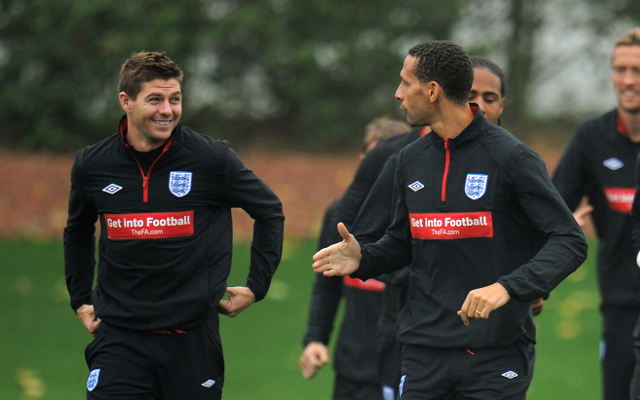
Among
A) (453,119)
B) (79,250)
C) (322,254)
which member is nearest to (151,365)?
(79,250)

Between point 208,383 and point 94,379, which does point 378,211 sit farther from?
point 94,379

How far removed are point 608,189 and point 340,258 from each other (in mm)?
2155

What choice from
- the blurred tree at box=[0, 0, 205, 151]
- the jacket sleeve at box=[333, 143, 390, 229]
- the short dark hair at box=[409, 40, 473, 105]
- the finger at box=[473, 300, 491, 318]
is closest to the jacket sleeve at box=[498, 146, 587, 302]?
the finger at box=[473, 300, 491, 318]

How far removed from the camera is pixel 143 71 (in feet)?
14.5

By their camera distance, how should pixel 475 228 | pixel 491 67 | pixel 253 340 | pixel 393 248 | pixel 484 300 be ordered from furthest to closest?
pixel 253 340 < pixel 491 67 < pixel 393 248 < pixel 475 228 < pixel 484 300

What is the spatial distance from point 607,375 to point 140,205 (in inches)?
115

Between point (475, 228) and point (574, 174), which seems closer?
point (475, 228)

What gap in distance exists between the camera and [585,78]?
2028cm

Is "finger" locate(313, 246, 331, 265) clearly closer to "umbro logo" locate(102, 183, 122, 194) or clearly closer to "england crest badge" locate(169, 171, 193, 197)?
"england crest badge" locate(169, 171, 193, 197)

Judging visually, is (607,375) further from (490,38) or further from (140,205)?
(490,38)

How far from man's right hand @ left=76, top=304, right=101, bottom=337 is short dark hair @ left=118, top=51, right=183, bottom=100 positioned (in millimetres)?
1122

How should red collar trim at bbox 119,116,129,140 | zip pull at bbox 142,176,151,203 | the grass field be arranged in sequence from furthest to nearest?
1. the grass field
2. red collar trim at bbox 119,116,129,140
3. zip pull at bbox 142,176,151,203

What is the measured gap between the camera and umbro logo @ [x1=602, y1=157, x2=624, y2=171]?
17.6ft

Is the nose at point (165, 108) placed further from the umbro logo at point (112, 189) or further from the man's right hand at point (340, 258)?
the man's right hand at point (340, 258)
